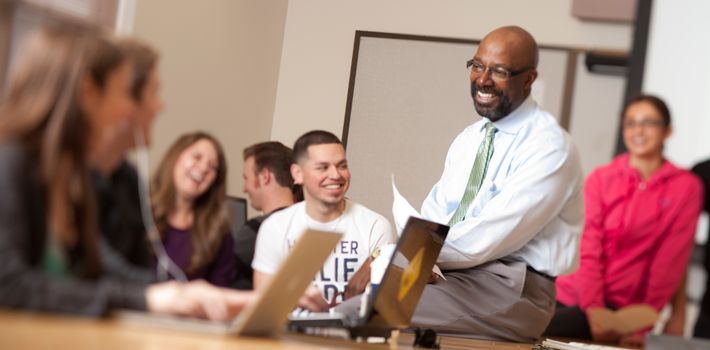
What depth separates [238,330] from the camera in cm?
96

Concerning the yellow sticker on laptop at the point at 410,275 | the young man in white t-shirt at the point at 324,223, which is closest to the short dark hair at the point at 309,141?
the young man in white t-shirt at the point at 324,223

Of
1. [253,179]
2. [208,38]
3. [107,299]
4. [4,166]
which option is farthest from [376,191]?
[4,166]

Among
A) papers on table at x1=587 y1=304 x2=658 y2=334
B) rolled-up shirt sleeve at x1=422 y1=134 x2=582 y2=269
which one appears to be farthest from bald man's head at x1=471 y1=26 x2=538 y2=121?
papers on table at x1=587 y1=304 x2=658 y2=334

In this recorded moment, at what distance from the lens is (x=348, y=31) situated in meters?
1.58

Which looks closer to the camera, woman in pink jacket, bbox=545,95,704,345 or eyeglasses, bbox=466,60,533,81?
woman in pink jacket, bbox=545,95,704,345

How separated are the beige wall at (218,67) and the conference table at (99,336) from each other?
293mm

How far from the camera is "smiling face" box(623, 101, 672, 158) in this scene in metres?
1.67

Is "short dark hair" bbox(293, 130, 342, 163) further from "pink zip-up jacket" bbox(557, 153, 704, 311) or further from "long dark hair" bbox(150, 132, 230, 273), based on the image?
"pink zip-up jacket" bbox(557, 153, 704, 311)

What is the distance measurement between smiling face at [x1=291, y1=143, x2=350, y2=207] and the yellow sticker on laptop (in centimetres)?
21

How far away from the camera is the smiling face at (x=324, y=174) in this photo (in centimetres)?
133

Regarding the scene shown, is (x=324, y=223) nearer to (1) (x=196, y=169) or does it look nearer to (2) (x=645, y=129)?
(1) (x=196, y=169)

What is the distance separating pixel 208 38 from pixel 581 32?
1.23m

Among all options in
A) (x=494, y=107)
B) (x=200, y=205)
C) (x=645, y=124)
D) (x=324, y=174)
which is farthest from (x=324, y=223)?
(x=645, y=124)

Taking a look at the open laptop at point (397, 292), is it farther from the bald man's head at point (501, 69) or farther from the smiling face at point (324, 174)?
the bald man's head at point (501, 69)
